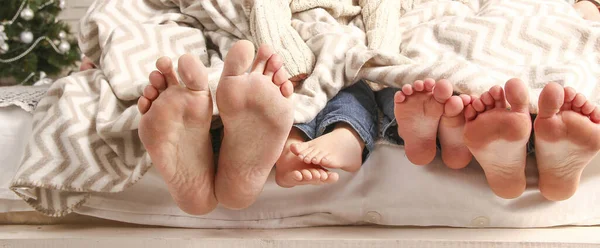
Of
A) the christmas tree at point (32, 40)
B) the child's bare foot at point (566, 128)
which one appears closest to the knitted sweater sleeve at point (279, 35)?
the child's bare foot at point (566, 128)

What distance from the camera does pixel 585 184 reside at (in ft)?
2.36

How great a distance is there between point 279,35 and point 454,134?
13.0 inches

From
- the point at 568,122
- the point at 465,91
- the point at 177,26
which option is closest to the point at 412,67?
the point at 465,91

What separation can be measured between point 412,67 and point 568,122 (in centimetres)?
22

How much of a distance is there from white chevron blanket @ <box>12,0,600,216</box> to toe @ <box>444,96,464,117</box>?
8 centimetres

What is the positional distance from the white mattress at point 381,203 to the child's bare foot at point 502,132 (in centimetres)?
5

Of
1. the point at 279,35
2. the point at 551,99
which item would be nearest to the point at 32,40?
the point at 279,35

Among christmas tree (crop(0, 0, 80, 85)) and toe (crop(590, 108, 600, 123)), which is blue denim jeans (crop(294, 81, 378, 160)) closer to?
toe (crop(590, 108, 600, 123))

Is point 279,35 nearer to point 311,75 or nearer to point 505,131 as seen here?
point 311,75

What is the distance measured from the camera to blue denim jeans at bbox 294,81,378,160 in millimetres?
736

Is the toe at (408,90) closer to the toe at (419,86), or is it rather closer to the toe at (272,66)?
the toe at (419,86)

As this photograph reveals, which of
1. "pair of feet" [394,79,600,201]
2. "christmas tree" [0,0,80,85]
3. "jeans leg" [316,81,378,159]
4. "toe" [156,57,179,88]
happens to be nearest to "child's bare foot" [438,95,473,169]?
"pair of feet" [394,79,600,201]

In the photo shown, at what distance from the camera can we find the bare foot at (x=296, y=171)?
0.67 metres

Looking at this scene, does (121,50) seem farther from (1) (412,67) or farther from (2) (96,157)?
(1) (412,67)
